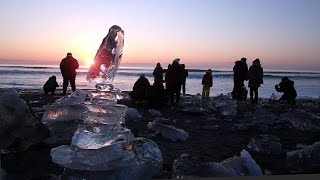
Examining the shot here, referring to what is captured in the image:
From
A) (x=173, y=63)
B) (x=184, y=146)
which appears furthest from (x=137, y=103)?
(x=184, y=146)

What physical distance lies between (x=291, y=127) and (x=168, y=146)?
219cm

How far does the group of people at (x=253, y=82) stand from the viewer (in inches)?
336

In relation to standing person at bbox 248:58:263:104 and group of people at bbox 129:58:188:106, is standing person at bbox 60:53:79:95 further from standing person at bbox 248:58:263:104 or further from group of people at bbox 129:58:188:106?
standing person at bbox 248:58:263:104

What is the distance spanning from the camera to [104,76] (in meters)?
3.12

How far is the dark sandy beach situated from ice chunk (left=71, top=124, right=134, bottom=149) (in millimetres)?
316

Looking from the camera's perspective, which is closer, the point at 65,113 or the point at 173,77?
the point at 65,113

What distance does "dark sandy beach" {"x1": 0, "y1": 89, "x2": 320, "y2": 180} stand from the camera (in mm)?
3033

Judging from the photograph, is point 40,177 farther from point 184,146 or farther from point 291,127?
point 291,127

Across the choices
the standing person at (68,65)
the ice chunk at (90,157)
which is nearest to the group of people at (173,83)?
the standing person at (68,65)

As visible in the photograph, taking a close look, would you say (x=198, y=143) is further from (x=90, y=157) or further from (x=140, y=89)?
(x=140, y=89)

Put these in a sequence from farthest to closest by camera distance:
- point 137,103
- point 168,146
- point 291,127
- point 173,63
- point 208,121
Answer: point 173,63 < point 137,103 < point 208,121 < point 291,127 < point 168,146

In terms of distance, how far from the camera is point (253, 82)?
28.0ft

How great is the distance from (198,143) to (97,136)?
5.01 feet

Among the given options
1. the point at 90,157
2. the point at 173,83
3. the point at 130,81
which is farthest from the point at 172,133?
the point at 130,81
